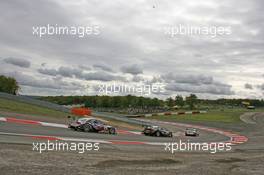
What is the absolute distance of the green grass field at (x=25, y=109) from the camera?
30891 mm

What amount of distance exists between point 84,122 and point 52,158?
1331cm

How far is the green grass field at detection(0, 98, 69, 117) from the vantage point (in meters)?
30.9

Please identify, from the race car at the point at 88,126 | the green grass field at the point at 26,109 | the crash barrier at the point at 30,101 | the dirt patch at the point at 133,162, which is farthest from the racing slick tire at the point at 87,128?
the crash barrier at the point at 30,101

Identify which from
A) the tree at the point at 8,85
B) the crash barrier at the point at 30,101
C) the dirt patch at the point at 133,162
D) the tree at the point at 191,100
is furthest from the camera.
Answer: the tree at the point at 191,100

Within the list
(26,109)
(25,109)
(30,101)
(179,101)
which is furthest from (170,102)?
(25,109)

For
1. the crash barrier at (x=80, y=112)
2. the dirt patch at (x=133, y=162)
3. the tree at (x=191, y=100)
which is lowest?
the dirt patch at (x=133, y=162)

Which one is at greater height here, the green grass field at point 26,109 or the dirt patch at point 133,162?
the green grass field at point 26,109

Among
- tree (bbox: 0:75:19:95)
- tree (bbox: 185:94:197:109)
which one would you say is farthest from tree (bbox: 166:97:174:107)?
tree (bbox: 0:75:19:95)

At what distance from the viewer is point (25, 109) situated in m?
32.7

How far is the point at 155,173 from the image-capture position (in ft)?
35.7

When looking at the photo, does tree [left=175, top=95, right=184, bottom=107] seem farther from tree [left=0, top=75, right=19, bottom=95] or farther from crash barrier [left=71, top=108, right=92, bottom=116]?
crash barrier [left=71, top=108, right=92, bottom=116]

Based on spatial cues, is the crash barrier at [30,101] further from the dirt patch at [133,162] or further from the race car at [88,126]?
the dirt patch at [133,162]

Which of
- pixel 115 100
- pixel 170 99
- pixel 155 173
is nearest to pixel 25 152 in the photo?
pixel 155 173

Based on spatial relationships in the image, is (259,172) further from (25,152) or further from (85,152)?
(25,152)
